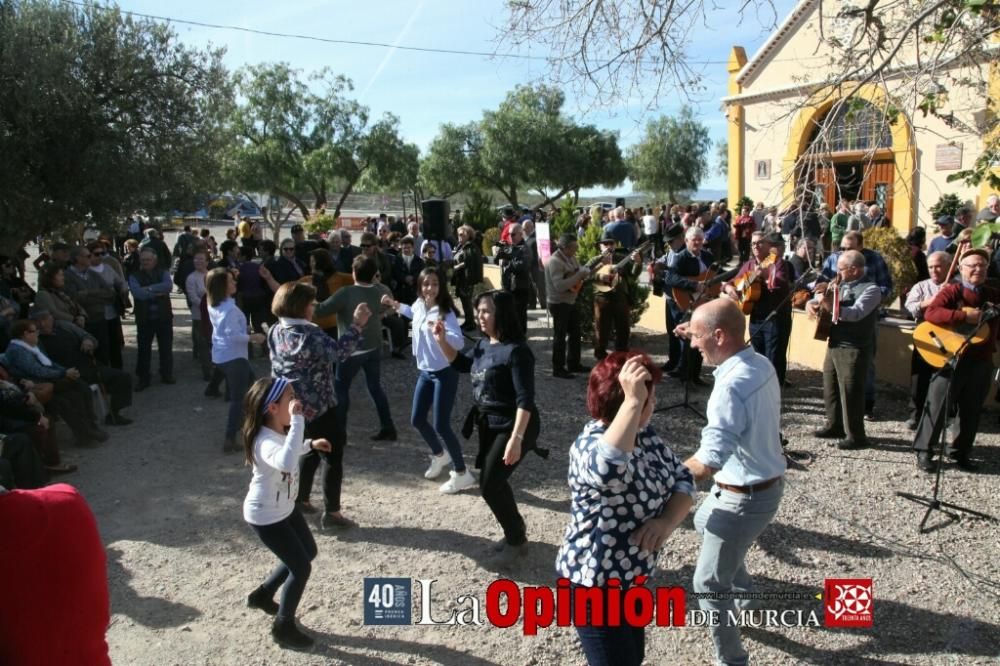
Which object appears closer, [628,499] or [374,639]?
[628,499]

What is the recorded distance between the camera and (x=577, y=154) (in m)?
→ 34.7

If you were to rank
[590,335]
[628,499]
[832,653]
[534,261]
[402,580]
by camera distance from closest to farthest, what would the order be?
[628,499] < [832,653] < [402,580] < [590,335] < [534,261]

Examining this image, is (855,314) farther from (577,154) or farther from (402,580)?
(577,154)

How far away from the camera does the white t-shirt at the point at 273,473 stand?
11.7 ft

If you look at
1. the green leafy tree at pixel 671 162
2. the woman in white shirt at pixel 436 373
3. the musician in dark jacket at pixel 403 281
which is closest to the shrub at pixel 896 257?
the musician in dark jacket at pixel 403 281

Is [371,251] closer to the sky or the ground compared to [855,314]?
closer to the sky

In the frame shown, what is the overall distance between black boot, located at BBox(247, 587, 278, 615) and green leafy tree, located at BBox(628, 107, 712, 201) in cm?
3932

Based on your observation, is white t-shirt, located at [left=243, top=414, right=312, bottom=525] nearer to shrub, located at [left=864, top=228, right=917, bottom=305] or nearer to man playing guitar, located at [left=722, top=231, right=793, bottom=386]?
man playing guitar, located at [left=722, top=231, right=793, bottom=386]

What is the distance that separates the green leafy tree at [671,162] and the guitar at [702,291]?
1336 inches

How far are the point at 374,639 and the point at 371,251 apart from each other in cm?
681

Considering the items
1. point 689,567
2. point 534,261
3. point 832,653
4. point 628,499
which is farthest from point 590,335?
point 628,499

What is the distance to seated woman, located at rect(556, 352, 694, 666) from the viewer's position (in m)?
2.56

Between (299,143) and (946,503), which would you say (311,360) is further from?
(299,143)

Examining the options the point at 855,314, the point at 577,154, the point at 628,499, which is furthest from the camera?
the point at 577,154
